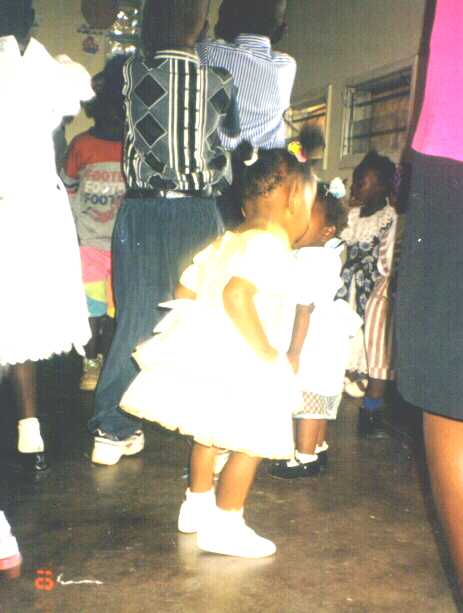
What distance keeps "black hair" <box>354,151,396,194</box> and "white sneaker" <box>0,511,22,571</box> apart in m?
2.70

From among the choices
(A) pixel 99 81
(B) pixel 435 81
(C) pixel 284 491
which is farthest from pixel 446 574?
(A) pixel 99 81

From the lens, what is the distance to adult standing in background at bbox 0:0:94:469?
2154mm

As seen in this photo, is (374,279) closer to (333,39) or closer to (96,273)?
(96,273)

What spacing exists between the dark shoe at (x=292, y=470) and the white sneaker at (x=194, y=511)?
1.91 ft

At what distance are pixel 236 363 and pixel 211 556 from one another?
22.7 inches

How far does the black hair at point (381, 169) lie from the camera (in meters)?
3.72

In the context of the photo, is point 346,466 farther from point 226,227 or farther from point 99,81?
point 99,81

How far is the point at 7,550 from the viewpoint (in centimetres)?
184

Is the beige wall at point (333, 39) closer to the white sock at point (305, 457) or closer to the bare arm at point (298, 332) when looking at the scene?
the bare arm at point (298, 332)

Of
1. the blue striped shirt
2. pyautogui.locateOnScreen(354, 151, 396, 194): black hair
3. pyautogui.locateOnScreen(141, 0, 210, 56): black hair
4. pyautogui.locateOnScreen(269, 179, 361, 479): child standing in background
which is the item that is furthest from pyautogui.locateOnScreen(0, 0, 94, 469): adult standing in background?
pyautogui.locateOnScreen(354, 151, 396, 194): black hair

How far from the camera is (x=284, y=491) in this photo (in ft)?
8.25

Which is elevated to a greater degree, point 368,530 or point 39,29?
point 39,29

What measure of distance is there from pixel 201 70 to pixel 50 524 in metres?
1.72

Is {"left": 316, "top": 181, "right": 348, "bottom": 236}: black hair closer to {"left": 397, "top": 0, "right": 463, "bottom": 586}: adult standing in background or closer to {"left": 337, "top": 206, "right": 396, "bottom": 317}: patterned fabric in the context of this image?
{"left": 337, "top": 206, "right": 396, "bottom": 317}: patterned fabric
